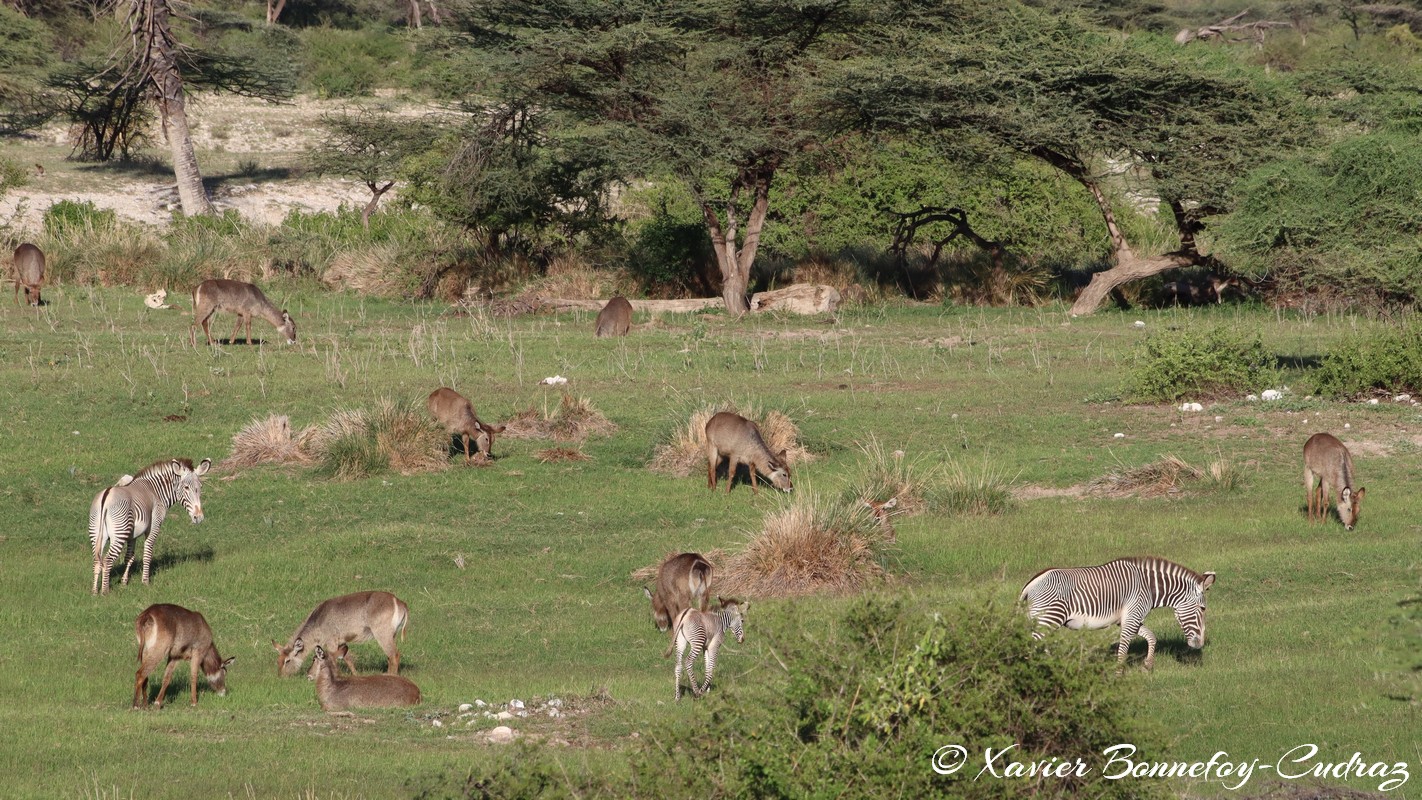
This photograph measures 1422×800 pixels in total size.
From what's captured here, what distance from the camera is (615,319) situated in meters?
Result: 28.0

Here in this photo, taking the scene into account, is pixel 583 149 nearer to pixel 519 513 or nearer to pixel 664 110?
→ pixel 664 110

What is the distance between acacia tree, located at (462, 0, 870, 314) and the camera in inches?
1195

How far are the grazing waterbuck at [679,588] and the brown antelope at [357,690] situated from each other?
2138mm

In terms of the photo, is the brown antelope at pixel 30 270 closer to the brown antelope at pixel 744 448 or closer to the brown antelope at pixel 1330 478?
the brown antelope at pixel 744 448

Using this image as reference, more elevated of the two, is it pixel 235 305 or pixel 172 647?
pixel 235 305

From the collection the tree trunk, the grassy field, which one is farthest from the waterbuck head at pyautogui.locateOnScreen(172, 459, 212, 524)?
the tree trunk

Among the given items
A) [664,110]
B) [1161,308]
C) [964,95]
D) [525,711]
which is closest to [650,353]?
[664,110]

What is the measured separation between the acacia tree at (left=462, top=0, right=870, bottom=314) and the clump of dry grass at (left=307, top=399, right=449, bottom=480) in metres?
13.2

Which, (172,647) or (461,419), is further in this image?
(461,419)

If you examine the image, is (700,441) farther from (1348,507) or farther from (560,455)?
(1348,507)

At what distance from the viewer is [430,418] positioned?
18.4m

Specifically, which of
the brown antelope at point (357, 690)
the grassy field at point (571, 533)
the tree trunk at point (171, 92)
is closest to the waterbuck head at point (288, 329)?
the grassy field at point (571, 533)

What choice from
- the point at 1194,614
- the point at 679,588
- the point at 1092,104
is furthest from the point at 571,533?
the point at 1092,104

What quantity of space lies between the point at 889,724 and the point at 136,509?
28.4 ft
